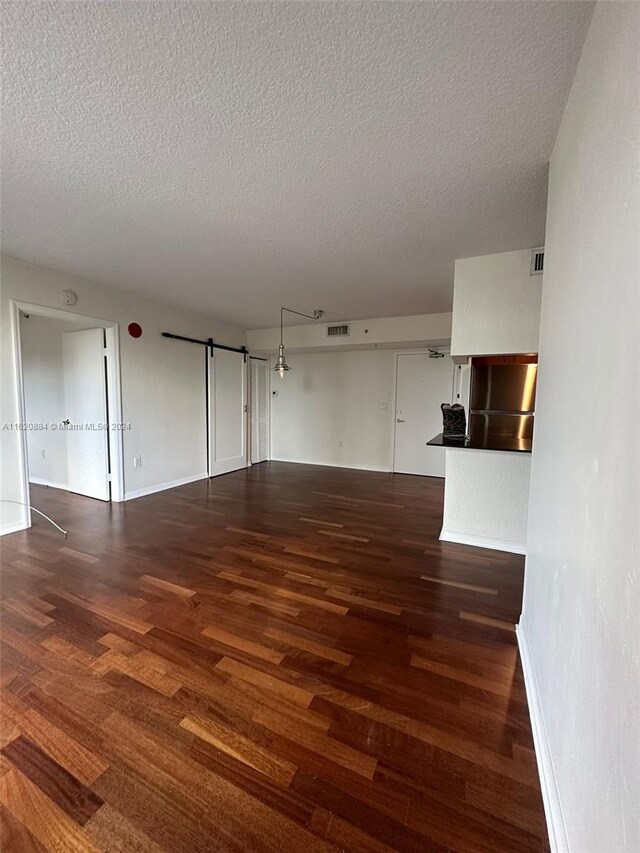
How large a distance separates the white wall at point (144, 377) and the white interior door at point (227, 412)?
0.18m

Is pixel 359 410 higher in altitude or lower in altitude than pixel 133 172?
lower

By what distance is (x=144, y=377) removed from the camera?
4.52 metres

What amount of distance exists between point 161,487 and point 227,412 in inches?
63.2

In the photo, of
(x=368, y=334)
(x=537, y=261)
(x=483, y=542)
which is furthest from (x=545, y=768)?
(x=368, y=334)

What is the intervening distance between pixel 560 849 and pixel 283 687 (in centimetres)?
104

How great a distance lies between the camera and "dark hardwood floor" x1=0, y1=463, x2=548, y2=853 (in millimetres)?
1111

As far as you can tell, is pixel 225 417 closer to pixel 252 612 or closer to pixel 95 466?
pixel 95 466

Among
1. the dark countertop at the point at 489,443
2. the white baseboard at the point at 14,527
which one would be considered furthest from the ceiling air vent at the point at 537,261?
the white baseboard at the point at 14,527

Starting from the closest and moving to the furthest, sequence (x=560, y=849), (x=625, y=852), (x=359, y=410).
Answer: (x=625, y=852)
(x=560, y=849)
(x=359, y=410)

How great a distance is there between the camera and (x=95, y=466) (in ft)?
14.5

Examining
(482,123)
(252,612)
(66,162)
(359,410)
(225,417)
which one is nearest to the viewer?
(482,123)

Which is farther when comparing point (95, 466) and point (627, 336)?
point (95, 466)

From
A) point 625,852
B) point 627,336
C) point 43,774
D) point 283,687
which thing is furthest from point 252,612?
point 627,336

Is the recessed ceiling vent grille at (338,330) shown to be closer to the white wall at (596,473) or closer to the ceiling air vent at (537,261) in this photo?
the ceiling air vent at (537,261)
